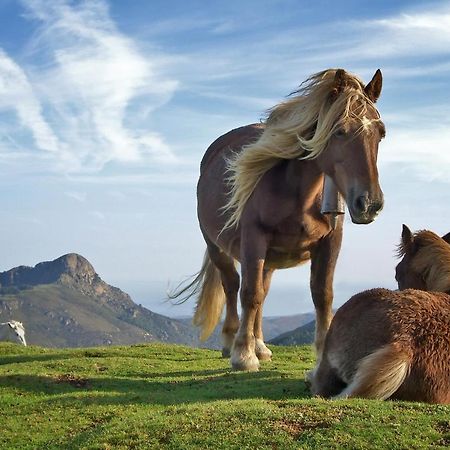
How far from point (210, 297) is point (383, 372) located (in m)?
10.0

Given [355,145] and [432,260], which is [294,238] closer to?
[355,145]

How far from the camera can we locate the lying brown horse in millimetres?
8000

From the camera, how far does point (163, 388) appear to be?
1262 cm

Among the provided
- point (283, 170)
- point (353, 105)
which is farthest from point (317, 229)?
point (353, 105)

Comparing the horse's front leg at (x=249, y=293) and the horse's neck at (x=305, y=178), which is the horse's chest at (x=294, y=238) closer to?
the horse's front leg at (x=249, y=293)

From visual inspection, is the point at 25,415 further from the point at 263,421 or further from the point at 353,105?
the point at 353,105

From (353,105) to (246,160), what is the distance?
2.35 meters

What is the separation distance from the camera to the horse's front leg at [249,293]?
12.4 meters

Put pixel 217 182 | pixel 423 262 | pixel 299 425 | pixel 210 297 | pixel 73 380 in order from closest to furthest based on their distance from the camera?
pixel 299 425 → pixel 423 262 → pixel 73 380 → pixel 217 182 → pixel 210 297

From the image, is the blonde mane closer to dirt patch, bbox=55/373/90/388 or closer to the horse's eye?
the horse's eye

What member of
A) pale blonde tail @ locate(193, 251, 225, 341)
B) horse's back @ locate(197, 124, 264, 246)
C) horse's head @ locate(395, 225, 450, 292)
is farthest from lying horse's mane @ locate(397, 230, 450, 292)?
pale blonde tail @ locate(193, 251, 225, 341)

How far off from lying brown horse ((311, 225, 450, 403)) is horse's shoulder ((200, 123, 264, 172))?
6411mm

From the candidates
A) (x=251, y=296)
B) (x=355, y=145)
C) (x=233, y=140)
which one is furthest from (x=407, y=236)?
(x=233, y=140)

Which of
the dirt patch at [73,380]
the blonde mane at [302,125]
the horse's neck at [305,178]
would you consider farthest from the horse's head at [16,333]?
the horse's neck at [305,178]
